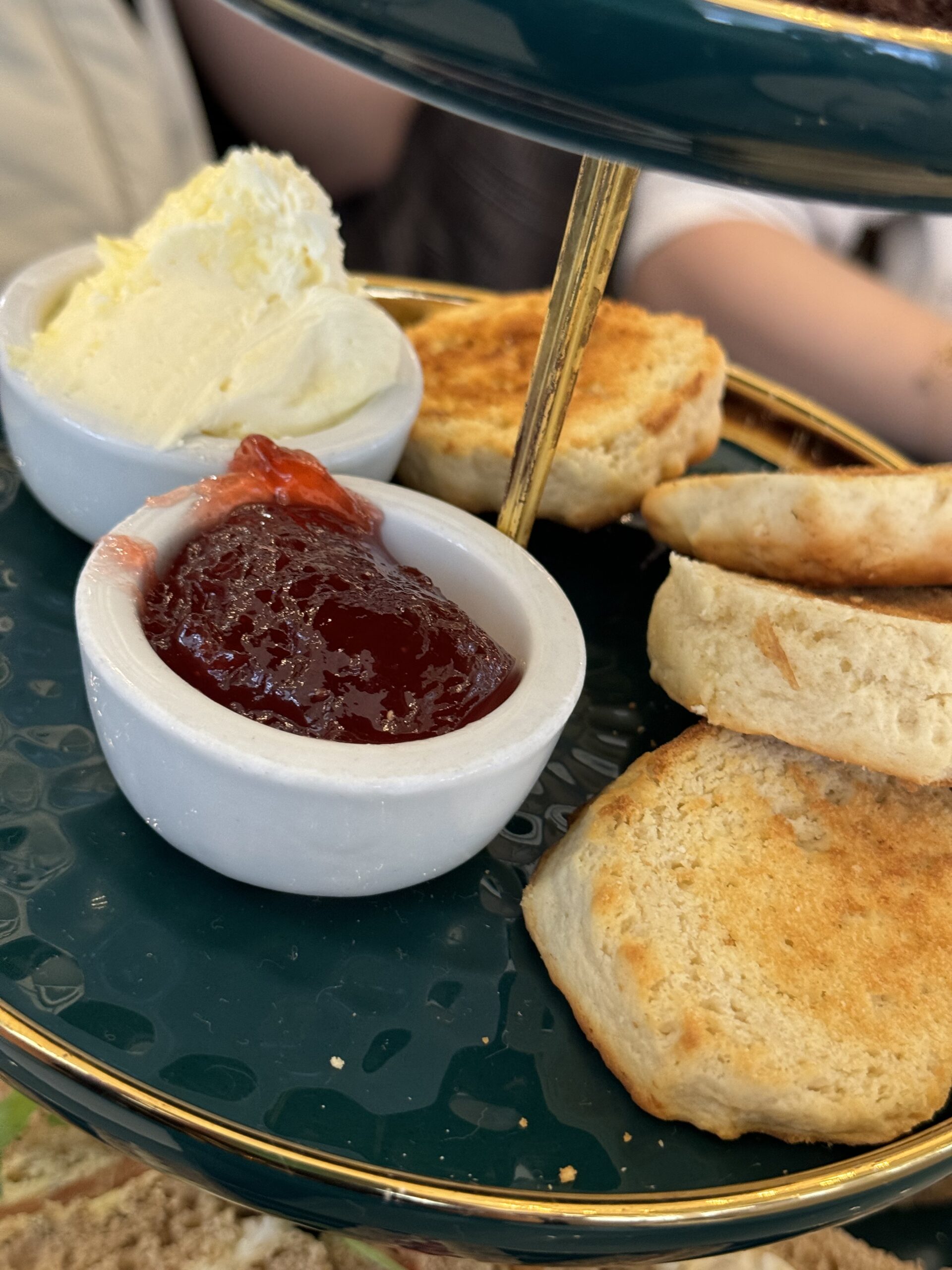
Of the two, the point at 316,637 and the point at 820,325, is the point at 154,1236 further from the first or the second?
the point at 820,325

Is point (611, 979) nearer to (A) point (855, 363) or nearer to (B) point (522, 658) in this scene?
(B) point (522, 658)

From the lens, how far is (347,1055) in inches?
24.3

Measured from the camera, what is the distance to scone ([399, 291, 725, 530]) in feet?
3.28

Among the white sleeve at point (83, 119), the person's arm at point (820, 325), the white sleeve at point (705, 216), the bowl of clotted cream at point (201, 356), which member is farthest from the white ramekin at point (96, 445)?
the white sleeve at point (705, 216)

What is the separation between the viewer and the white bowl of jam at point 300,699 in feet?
2.05

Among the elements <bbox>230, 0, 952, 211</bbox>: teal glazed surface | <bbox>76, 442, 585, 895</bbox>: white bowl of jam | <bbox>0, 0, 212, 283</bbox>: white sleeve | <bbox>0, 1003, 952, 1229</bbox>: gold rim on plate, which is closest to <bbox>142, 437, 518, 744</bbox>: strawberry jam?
<bbox>76, 442, 585, 895</bbox>: white bowl of jam

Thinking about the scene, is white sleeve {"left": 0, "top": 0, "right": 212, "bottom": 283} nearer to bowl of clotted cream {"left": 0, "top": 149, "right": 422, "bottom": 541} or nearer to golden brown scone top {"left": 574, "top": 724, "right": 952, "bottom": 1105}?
bowl of clotted cream {"left": 0, "top": 149, "right": 422, "bottom": 541}

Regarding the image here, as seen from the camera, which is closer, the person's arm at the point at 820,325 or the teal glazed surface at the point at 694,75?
the teal glazed surface at the point at 694,75

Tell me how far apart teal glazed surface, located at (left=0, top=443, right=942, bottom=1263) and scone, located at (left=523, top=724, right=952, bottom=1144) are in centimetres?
3

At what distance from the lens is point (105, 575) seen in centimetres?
71

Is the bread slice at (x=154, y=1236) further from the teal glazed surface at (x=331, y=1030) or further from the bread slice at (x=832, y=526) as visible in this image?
the bread slice at (x=832, y=526)

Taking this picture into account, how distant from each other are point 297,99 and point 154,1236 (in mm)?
2139

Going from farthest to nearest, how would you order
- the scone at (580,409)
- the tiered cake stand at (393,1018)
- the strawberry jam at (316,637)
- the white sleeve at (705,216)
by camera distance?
the white sleeve at (705,216) → the scone at (580,409) → the strawberry jam at (316,637) → the tiered cake stand at (393,1018)

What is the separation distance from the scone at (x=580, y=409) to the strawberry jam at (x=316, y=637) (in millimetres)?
262
